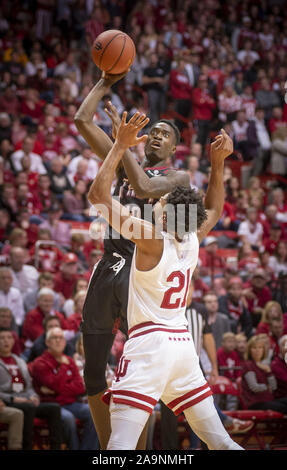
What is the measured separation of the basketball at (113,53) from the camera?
15.1 feet

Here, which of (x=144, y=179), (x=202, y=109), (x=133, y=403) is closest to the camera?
(x=133, y=403)

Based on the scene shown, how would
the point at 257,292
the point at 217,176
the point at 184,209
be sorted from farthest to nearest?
the point at 257,292 < the point at 217,176 < the point at 184,209

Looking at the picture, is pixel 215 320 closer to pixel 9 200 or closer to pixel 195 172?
pixel 9 200

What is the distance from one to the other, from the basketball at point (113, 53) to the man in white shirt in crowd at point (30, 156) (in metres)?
7.65

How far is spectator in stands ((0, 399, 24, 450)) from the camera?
23.0 feet

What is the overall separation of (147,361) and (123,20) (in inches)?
590

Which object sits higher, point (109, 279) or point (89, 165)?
point (89, 165)

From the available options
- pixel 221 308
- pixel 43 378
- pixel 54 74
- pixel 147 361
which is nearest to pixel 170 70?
pixel 54 74

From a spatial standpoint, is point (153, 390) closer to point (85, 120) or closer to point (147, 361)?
point (147, 361)

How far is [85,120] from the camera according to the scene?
4516mm

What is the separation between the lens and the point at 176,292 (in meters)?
4.05

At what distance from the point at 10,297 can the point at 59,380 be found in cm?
183

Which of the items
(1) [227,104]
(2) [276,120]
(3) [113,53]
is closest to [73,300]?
(3) [113,53]

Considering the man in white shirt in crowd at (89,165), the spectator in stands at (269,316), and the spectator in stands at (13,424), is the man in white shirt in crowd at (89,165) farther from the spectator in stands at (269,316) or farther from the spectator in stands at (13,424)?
the spectator in stands at (13,424)
